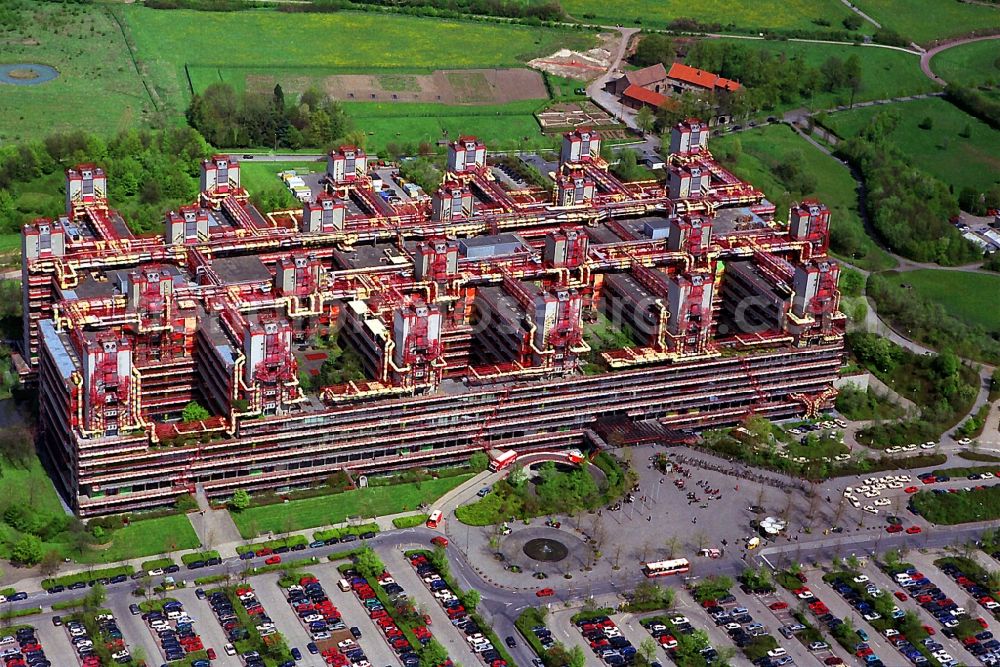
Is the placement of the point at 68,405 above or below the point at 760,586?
above

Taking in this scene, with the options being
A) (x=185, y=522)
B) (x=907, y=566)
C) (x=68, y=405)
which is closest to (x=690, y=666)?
(x=907, y=566)

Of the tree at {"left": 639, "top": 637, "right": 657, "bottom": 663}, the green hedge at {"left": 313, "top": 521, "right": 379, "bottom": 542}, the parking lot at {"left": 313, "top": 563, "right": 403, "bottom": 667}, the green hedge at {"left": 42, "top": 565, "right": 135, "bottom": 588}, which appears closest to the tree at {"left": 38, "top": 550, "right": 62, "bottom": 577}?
the green hedge at {"left": 42, "top": 565, "right": 135, "bottom": 588}

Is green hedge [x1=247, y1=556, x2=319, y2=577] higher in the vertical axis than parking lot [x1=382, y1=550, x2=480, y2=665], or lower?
higher

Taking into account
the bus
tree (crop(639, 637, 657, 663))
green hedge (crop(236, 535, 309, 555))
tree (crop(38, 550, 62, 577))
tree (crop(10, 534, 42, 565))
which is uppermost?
tree (crop(10, 534, 42, 565))

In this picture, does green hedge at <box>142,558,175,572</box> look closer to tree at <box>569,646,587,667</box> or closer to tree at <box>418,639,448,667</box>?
tree at <box>418,639,448,667</box>

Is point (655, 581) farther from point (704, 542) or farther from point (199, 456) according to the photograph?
point (199, 456)

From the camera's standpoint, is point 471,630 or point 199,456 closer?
point 471,630

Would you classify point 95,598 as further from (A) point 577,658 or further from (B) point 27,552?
(A) point 577,658
